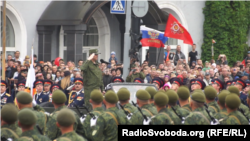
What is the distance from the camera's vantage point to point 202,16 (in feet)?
85.0

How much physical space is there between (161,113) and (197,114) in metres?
0.56

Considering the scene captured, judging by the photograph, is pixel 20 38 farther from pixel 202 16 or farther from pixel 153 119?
pixel 153 119

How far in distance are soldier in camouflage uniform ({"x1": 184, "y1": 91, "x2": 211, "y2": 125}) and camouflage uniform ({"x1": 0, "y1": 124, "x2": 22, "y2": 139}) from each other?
262 cm

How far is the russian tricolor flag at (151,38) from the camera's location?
62.2 feet

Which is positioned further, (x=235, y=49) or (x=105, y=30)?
(x=235, y=49)

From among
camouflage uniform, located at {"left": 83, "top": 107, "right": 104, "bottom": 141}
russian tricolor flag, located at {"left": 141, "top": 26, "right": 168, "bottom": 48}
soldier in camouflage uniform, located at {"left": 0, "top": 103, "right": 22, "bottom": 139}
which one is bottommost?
camouflage uniform, located at {"left": 83, "top": 107, "right": 104, "bottom": 141}

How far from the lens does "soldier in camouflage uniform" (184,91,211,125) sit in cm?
796

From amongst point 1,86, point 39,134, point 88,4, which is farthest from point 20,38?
point 39,134

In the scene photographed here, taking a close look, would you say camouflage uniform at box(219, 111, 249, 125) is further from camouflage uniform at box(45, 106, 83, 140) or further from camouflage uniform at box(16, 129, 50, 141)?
camouflage uniform at box(16, 129, 50, 141)

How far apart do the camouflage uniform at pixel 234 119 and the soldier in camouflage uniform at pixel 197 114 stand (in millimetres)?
260

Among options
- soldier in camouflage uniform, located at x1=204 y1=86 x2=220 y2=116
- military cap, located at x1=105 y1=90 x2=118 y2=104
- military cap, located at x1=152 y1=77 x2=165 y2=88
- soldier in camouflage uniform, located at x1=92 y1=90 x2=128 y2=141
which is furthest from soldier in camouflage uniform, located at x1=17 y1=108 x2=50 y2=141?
military cap, located at x1=152 y1=77 x2=165 y2=88

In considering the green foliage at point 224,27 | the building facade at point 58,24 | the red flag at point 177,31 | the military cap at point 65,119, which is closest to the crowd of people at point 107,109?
the military cap at point 65,119

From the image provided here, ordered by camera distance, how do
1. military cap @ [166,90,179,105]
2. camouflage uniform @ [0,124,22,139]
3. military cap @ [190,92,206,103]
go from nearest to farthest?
camouflage uniform @ [0,124,22,139] → military cap @ [190,92,206,103] → military cap @ [166,90,179,105]

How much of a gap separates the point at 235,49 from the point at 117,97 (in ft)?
60.2
